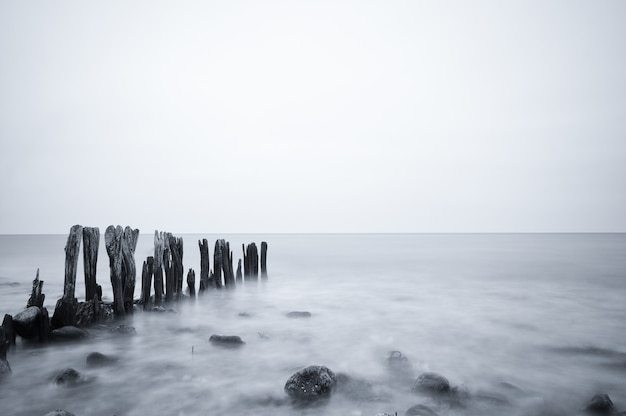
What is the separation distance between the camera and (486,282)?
18375 mm

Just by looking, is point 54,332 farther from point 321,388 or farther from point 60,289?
point 60,289

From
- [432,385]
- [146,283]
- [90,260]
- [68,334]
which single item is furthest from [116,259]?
[432,385]

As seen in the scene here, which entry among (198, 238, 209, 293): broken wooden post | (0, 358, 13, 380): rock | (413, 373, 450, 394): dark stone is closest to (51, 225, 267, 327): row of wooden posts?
(198, 238, 209, 293): broken wooden post

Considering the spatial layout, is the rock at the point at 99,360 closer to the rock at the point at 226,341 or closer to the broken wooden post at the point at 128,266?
Result: the rock at the point at 226,341

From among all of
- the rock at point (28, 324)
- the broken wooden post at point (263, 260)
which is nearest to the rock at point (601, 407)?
the rock at point (28, 324)

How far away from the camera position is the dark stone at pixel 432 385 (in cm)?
514

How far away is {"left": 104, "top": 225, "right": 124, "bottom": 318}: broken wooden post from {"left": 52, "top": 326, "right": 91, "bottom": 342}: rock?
1211mm

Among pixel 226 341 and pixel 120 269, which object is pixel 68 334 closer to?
pixel 120 269

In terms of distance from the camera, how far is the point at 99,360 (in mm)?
6152

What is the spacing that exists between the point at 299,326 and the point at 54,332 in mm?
4952

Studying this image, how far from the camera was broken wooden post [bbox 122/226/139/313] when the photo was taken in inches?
343

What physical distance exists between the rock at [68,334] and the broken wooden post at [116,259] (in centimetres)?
121

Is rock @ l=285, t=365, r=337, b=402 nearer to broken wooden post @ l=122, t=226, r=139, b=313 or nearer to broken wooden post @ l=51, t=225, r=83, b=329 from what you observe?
broken wooden post @ l=51, t=225, r=83, b=329

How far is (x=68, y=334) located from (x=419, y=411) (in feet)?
20.7
